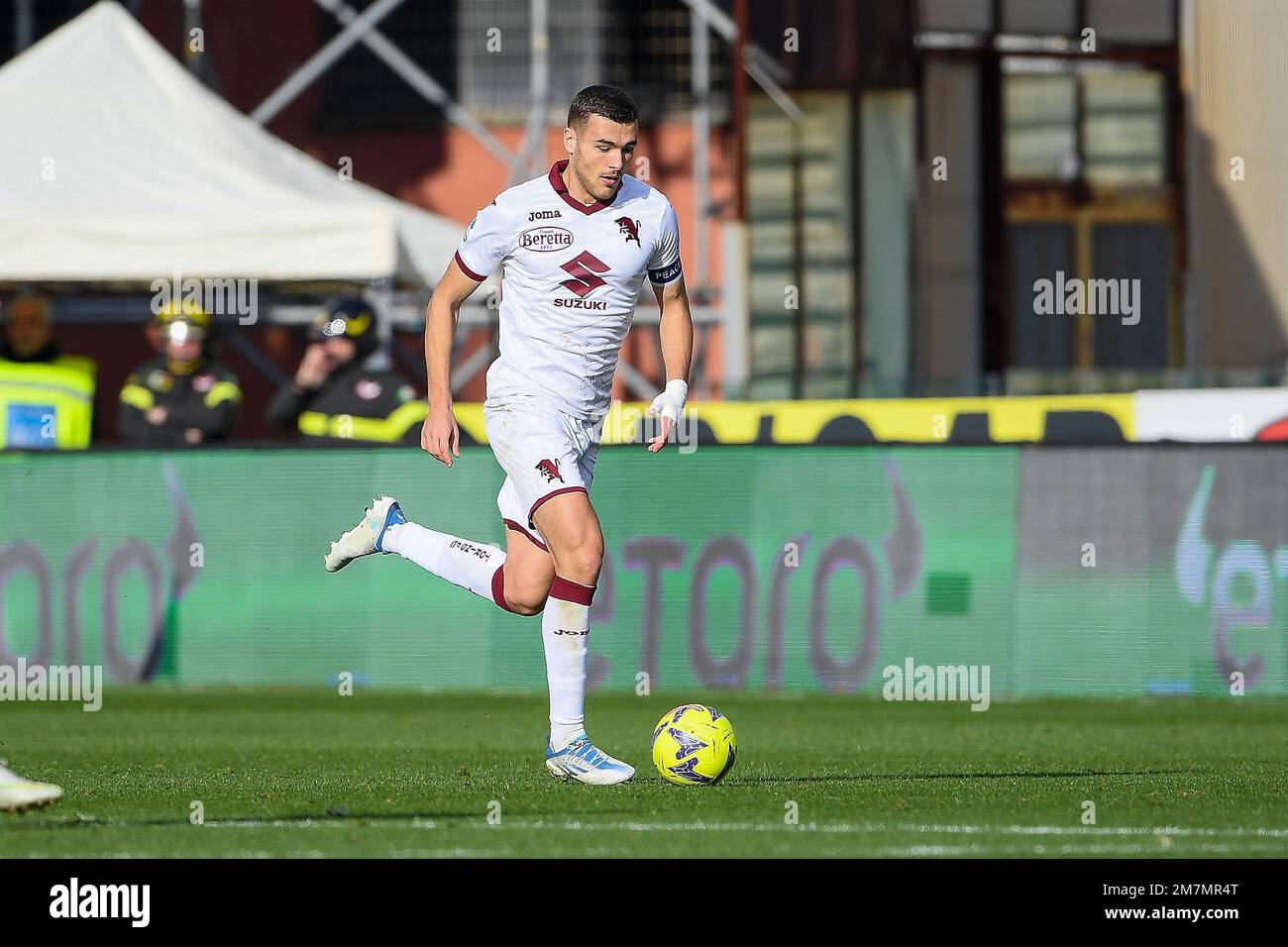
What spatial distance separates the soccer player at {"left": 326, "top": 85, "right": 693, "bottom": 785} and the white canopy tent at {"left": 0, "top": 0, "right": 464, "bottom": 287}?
7965 mm

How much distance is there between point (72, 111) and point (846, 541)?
7.67 meters

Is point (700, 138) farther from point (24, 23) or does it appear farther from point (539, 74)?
point (24, 23)

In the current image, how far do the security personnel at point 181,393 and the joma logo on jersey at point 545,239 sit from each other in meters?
7.40

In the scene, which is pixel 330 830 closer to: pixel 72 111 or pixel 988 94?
pixel 72 111

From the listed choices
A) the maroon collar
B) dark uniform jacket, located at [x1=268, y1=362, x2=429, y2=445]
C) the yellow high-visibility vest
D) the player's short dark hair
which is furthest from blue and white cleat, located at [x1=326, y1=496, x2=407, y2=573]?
the yellow high-visibility vest

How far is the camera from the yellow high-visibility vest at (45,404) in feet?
50.8

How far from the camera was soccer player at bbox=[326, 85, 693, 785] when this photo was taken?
819 cm

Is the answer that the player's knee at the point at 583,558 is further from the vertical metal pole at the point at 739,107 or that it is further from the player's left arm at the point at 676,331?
the vertical metal pole at the point at 739,107

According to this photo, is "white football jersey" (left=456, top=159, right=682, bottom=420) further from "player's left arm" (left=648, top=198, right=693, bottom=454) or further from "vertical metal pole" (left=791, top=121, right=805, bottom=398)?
"vertical metal pole" (left=791, top=121, right=805, bottom=398)

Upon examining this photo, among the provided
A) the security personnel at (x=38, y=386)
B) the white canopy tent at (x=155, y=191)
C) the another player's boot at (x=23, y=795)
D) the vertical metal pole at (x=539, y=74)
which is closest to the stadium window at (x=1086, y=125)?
the vertical metal pole at (x=539, y=74)

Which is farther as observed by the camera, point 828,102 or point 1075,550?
point 828,102

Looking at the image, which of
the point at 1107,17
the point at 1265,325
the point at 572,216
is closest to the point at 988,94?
the point at 1107,17

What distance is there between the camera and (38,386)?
15695mm

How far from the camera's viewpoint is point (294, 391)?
1597cm
